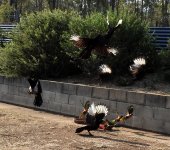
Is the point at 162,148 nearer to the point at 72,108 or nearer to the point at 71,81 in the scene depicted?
the point at 72,108

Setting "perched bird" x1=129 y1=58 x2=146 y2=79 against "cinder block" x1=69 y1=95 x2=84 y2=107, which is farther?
"perched bird" x1=129 y1=58 x2=146 y2=79

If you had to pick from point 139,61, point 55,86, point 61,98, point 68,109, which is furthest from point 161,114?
point 55,86

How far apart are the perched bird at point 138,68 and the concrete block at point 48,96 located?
97.0 inches

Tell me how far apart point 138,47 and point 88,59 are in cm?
149

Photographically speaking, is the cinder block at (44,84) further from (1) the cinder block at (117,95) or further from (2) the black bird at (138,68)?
(1) the cinder block at (117,95)

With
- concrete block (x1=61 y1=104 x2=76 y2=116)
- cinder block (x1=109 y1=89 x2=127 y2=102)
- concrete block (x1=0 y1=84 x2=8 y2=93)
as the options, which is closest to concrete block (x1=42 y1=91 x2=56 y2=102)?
concrete block (x1=61 y1=104 x2=76 y2=116)

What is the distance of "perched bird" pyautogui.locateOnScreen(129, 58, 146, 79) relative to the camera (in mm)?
12766

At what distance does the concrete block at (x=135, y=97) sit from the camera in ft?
35.7

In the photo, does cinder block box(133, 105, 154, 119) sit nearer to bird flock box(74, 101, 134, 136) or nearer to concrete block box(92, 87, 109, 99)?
bird flock box(74, 101, 134, 136)

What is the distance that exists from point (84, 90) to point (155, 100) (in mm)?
2566

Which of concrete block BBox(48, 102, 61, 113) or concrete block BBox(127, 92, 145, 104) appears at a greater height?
concrete block BBox(127, 92, 145, 104)

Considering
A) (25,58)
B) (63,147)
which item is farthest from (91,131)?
(25,58)

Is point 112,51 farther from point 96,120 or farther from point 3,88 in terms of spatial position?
point 3,88

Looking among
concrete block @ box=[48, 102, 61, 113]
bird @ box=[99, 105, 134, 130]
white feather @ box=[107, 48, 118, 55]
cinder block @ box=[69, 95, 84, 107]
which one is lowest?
concrete block @ box=[48, 102, 61, 113]
